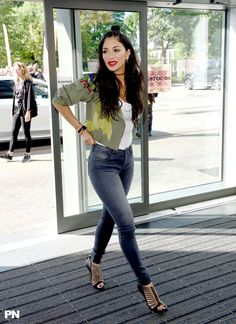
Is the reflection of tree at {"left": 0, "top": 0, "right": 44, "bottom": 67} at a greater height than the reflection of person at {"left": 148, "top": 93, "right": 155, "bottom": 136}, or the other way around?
the reflection of tree at {"left": 0, "top": 0, "right": 44, "bottom": 67}

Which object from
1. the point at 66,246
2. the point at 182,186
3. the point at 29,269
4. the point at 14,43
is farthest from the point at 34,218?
the point at 14,43

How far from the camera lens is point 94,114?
2705mm

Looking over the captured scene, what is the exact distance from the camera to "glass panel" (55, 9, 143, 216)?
13.0 feet

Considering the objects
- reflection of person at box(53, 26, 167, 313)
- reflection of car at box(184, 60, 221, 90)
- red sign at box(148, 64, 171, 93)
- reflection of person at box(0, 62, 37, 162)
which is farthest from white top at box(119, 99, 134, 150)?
reflection of person at box(0, 62, 37, 162)

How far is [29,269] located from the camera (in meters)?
3.43

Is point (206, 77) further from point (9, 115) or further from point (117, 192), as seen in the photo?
point (9, 115)

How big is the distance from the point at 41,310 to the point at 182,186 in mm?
2753

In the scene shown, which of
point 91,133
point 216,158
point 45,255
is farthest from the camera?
point 216,158

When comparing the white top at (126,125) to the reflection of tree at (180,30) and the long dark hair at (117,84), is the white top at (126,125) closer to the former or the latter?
the long dark hair at (117,84)

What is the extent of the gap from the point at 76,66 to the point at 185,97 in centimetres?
151

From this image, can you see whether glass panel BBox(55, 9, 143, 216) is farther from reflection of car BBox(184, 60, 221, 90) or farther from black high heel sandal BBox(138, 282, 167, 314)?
black high heel sandal BBox(138, 282, 167, 314)

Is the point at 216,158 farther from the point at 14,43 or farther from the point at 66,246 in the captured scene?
the point at 14,43

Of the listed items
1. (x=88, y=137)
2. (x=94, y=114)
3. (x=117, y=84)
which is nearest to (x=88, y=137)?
(x=88, y=137)

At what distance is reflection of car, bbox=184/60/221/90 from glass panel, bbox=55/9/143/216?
1020 millimetres
